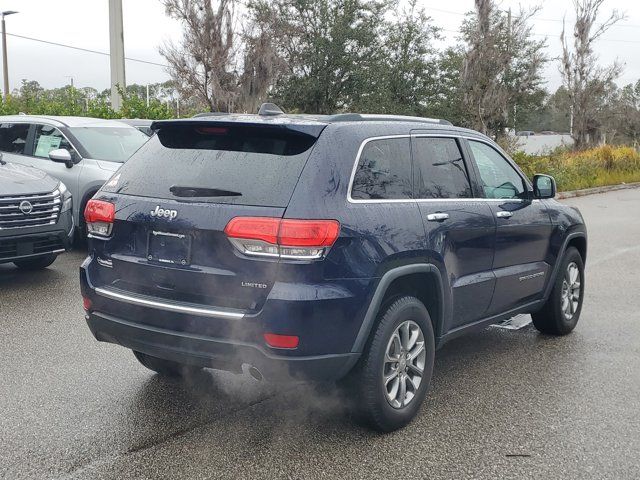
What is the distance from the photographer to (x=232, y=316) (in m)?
3.75

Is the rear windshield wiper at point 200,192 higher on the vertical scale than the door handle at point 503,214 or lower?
higher

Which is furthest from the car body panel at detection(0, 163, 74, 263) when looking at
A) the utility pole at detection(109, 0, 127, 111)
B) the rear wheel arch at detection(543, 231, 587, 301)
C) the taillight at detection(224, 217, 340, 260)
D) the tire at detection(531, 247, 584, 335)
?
the utility pole at detection(109, 0, 127, 111)

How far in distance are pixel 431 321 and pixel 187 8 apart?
14509 mm

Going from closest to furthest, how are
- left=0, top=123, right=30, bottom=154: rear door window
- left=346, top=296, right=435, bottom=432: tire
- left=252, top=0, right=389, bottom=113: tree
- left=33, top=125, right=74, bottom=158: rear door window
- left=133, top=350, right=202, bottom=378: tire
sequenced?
left=346, top=296, right=435, bottom=432: tire → left=133, top=350, right=202, bottom=378: tire → left=33, top=125, right=74, bottom=158: rear door window → left=0, top=123, right=30, bottom=154: rear door window → left=252, top=0, right=389, bottom=113: tree

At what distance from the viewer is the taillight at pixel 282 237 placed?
145 inches

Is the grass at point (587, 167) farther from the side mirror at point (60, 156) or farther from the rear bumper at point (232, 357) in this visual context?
the rear bumper at point (232, 357)

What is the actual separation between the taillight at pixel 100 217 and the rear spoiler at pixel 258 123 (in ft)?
1.93

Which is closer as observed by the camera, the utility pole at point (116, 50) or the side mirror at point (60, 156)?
the side mirror at point (60, 156)

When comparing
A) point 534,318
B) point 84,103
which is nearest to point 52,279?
point 534,318

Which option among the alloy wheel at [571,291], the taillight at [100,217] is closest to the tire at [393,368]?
the taillight at [100,217]

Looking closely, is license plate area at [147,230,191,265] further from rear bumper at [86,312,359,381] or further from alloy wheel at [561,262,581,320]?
alloy wheel at [561,262,581,320]

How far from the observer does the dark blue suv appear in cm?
372

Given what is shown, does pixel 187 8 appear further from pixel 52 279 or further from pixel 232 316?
pixel 232 316

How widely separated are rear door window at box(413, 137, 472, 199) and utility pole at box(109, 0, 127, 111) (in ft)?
42.4
